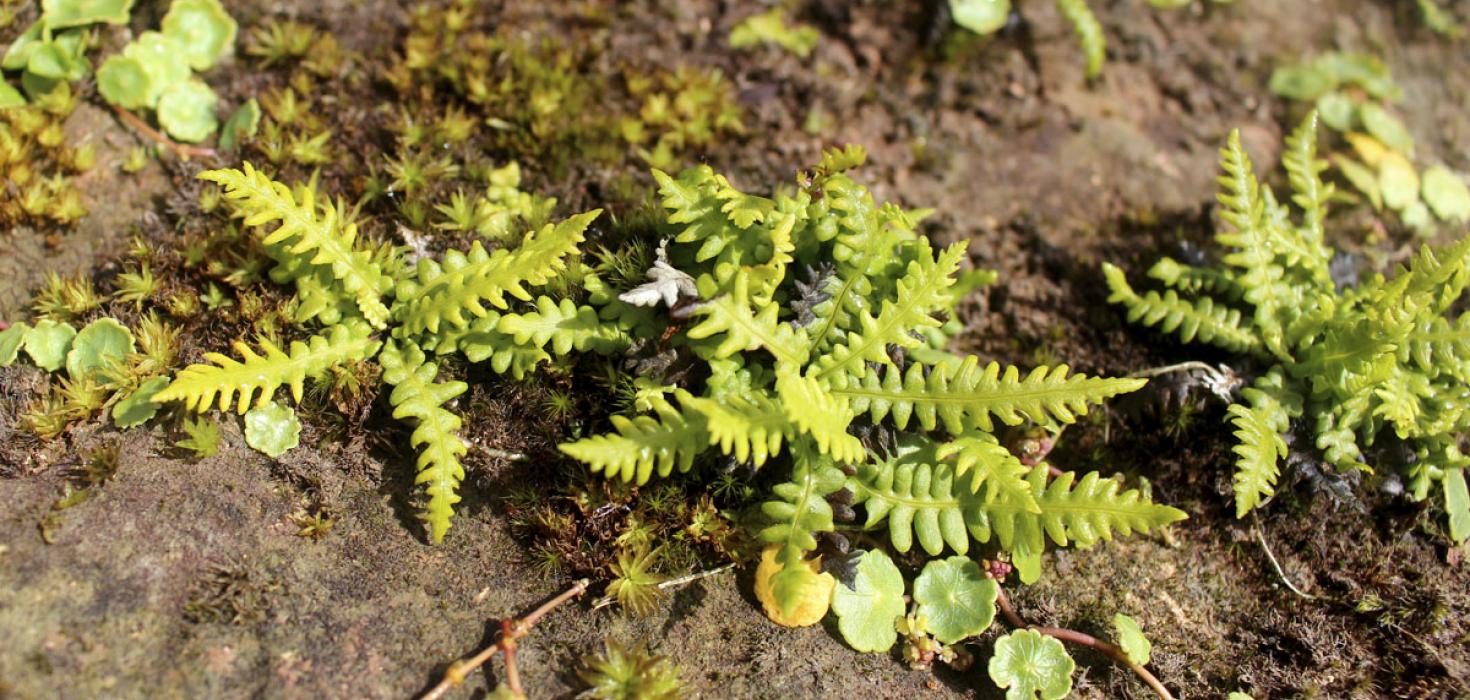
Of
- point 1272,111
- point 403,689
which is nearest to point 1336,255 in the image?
point 1272,111

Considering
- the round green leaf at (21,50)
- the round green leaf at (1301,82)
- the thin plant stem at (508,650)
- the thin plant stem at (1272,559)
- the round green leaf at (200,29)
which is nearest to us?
the thin plant stem at (508,650)

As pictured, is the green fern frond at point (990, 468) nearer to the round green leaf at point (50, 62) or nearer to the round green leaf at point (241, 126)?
the round green leaf at point (241, 126)

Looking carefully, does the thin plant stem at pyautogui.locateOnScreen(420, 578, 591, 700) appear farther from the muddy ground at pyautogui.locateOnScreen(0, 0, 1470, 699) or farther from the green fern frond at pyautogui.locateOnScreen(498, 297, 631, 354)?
the green fern frond at pyautogui.locateOnScreen(498, 297, 631, 354)

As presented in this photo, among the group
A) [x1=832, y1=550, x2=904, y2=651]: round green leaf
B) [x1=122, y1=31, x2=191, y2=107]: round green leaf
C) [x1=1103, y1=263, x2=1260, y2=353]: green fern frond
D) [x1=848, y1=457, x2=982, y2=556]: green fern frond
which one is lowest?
[x1=832, y1=550, x2=904, y2=651]: round green leaf

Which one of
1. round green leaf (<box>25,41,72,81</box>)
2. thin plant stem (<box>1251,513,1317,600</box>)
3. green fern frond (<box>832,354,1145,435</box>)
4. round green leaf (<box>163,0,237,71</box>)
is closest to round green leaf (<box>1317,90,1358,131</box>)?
thin plant stem (<box>1251,513,1317,600</box>)

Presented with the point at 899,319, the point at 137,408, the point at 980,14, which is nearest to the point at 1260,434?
the point at 899,319

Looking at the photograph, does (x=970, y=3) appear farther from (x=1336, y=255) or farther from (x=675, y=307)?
(x=675, y=307)

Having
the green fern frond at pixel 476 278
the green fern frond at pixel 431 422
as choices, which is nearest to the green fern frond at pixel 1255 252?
the green fern frond at pixel 476 278
